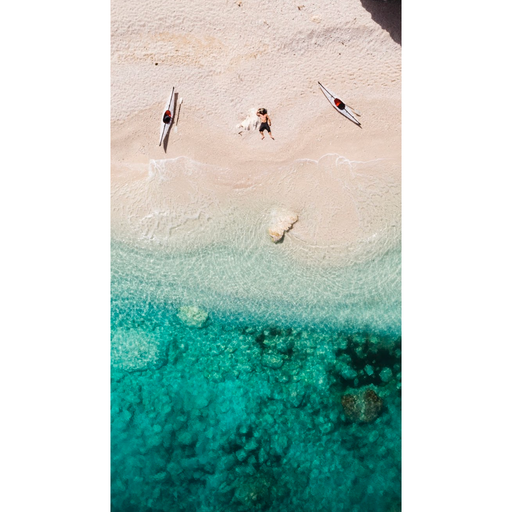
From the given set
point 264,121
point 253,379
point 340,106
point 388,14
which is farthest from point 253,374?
point 388,14

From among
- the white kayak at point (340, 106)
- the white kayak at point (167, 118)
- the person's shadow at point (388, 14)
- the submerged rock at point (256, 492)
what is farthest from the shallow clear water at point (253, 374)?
the person's shadow at point (388, 14)

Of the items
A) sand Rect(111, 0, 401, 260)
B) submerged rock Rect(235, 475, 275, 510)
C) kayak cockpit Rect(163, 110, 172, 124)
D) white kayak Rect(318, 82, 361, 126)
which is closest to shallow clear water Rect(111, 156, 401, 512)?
submerged rock Rect(235, 475, 275, 510)

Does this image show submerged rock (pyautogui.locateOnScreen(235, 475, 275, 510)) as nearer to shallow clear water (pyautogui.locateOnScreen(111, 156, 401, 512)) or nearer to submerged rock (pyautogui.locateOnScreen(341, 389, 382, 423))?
shallow clear water (pyautogui.locateOnScreen(111, 156, 401, 512))

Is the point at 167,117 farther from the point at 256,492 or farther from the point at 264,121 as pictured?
the point at 256,492

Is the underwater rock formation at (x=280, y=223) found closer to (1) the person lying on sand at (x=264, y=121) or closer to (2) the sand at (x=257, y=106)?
(2) the sand at (x=257, y=106)
